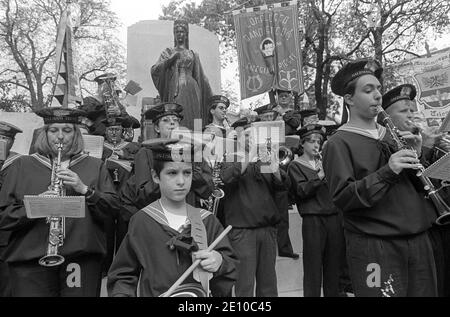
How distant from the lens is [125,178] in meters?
5.95

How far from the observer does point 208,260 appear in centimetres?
293

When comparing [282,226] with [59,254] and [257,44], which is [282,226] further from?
[257,44]

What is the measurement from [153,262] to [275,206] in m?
2.67

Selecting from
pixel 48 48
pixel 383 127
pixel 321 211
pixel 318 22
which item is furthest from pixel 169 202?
pixel 48 48

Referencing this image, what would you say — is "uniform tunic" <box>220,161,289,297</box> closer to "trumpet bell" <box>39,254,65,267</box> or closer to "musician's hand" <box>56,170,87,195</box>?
"musician's hand" <box>56,170,87,195</box>

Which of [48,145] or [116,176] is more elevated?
[48,145]

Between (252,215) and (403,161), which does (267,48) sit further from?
(403,161)

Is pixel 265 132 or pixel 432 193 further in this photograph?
pixel 265 132

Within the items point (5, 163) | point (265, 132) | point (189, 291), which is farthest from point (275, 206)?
point (5, 163)

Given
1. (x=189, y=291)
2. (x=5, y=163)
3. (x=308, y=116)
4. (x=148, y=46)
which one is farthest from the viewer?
(x=148, y=46)

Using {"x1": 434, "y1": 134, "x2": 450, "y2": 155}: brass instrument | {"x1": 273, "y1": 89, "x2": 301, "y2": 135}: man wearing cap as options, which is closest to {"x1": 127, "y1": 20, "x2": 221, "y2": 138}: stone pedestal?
{"x1": 273, "y1": 89, "x2": 301, "y2": 135}: man wearing cap

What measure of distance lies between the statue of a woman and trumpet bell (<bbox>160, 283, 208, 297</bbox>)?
510cm

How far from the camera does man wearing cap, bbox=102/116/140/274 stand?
18.7 ft
